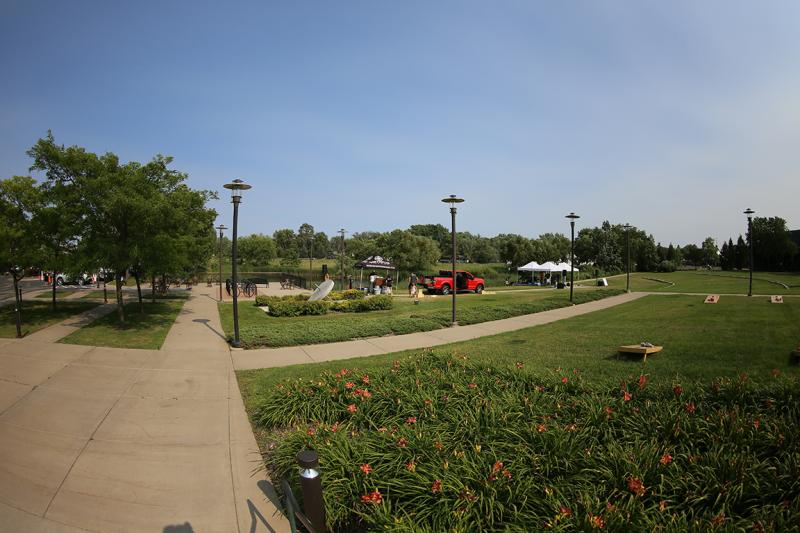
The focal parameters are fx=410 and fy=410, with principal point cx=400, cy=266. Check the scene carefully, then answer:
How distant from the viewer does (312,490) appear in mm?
3115

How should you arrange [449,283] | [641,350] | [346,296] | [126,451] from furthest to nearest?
[449,283], [346,296], [641,350], [126,451]

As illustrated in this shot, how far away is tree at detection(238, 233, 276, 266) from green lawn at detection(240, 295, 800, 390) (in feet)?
221

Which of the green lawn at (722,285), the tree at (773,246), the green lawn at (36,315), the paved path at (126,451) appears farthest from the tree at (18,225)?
the tree at (773,246)

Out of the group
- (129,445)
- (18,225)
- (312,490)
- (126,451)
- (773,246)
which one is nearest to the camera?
(312,490)

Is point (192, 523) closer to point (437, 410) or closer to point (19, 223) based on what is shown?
point (437, 410)

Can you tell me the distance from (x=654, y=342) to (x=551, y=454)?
7865mm

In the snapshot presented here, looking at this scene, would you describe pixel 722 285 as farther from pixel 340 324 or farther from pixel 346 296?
pixel 340 324

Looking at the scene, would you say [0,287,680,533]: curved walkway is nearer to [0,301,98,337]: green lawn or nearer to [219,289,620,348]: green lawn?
[219,289,620,348]: green lawn

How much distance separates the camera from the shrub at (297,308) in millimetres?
16484

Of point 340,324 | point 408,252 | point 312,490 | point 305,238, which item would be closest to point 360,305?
point 340,324

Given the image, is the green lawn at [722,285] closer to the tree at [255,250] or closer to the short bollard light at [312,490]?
the short bollard light at [312,490]

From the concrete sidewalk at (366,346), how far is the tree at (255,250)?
6478 centimetres

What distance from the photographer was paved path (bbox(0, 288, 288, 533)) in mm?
3713

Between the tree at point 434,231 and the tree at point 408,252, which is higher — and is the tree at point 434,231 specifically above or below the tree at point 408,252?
above
